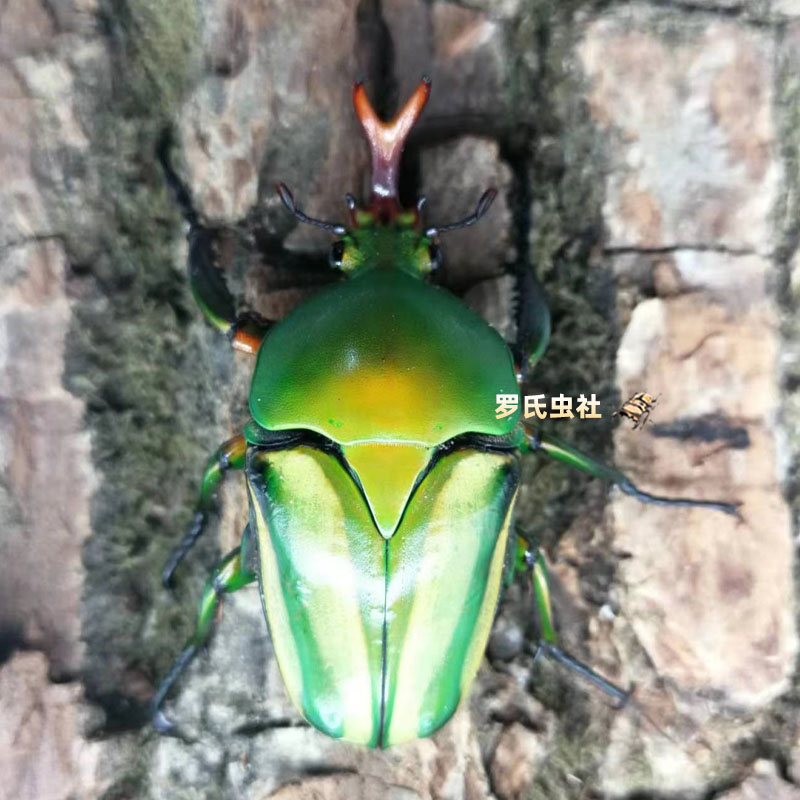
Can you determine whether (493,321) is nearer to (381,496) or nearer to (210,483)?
(381,496)

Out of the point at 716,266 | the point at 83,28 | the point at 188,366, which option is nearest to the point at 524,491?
the point at 716,266

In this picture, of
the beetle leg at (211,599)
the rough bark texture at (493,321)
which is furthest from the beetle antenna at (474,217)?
the beetle leg at (211,599)

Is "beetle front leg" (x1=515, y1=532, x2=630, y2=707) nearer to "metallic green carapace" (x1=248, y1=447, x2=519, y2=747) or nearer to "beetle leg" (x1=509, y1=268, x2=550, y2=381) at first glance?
"metallic green carapace" (x1=248, y1=447, x2=519, y2=747)

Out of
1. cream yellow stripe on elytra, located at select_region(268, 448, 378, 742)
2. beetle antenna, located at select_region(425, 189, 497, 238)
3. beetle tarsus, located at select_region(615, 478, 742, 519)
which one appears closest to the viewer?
cream yellow stripe on elytra, located at select_region(268, 448, 378, 742)

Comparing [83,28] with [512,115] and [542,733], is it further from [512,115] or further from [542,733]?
[542,733]

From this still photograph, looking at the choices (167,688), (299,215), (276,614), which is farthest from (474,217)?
(167,688)

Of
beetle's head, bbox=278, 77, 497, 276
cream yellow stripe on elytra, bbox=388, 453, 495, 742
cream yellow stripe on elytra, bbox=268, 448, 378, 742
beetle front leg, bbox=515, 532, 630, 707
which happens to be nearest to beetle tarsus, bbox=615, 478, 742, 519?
beetle front leg, bbox=515, 532, 630, 707

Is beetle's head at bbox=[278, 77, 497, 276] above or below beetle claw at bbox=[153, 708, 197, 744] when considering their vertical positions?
above
